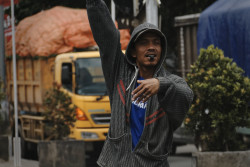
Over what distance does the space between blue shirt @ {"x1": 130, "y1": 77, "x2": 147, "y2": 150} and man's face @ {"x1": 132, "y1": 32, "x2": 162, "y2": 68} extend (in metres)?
0.26

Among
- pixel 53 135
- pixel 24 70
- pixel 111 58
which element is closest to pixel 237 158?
pixel 111 58

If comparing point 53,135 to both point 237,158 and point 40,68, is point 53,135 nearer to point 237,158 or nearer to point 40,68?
point 40,68

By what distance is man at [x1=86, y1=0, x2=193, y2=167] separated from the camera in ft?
11.2

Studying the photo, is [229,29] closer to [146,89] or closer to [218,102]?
[218,102]

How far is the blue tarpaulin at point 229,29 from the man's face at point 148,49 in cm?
701

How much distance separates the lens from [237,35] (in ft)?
35.1

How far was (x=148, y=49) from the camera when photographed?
141 inches

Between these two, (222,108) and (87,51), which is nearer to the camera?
(222,108)

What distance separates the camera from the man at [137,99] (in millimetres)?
3408

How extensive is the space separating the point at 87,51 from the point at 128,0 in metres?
5.17

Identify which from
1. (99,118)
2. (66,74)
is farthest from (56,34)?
(99,118)

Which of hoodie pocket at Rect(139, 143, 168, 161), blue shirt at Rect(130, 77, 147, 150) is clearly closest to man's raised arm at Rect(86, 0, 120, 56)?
blue shirt at Rect(130, 77, 147, 150)

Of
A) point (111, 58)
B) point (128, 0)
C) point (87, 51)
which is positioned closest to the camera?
point (111, 58)

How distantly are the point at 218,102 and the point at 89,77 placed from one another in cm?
529
